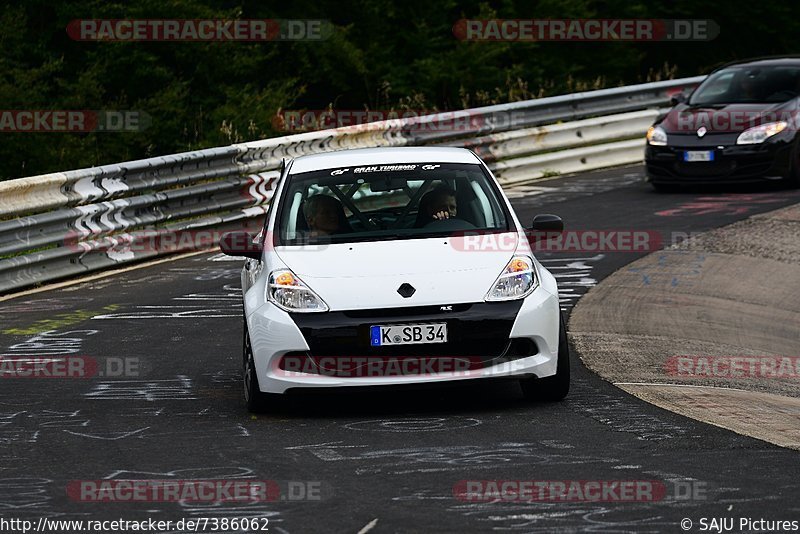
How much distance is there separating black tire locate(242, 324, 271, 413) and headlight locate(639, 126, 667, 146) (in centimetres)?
1098

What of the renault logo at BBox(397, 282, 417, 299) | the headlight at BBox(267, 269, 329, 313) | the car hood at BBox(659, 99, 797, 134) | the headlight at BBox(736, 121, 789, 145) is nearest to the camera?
the renault logo at BBox(397, 282, 417, 299)

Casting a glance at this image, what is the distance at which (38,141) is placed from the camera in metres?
25.3

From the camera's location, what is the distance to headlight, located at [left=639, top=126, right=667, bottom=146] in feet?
61.8

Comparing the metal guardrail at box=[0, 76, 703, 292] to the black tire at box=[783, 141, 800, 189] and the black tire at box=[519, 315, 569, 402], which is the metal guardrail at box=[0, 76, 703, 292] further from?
the black tire at box=[519, 315, 569, 402]

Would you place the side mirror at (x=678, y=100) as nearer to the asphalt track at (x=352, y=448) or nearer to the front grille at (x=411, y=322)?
the asphalt track at (x=352, y=448)

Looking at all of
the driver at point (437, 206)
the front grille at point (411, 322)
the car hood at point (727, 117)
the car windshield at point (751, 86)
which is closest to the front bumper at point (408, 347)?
the front grille at point (411, 322)

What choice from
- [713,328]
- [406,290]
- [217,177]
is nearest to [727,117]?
[217,177]

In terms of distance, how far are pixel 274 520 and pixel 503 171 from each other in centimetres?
1503

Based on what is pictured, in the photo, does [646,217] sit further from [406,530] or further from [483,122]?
[406,530]

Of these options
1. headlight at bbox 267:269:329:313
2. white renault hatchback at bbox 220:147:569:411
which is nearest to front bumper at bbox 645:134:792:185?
white renault hatchback at bbox 220:147:569:411

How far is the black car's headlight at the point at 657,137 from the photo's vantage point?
18828 millimetres

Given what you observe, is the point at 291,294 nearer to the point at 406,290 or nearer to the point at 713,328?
the point at 406,290

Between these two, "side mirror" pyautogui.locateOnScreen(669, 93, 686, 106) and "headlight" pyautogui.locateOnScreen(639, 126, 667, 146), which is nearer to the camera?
"headlight" pyautogui.locateOnScreen(639, 126, 667, 146)

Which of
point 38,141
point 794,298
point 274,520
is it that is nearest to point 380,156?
point 274,520
